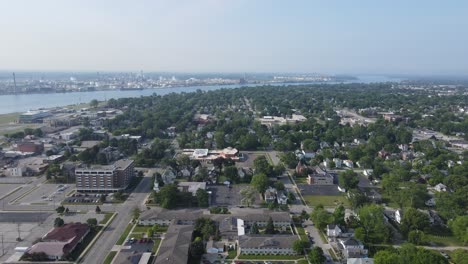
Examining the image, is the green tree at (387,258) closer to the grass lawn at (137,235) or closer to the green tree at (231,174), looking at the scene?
the grass lawn at (137,235)

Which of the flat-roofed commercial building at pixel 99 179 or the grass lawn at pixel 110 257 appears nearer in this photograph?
the grass lawn at pixel 110 257

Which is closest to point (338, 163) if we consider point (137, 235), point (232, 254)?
point (232, 254)

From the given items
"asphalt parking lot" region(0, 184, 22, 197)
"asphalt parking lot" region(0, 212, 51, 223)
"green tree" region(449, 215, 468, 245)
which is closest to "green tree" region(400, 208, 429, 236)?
"green tree" region(449, 215, 468, 245)

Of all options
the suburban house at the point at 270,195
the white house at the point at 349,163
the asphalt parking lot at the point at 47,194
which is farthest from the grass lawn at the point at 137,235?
the white house at the point at 349,163

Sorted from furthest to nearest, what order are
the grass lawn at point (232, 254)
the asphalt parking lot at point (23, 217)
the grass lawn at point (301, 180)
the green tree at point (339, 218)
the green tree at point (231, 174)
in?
the grass lawn at point (301, 180) → the green tree at point (231, 174) → the asphalt parking lot at point (23, 217) → the green tree at point (339, 218) → the grass lawn at point (232, 254)

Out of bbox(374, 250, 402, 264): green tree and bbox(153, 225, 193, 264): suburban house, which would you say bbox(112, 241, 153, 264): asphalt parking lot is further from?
bbox(374, 250, 402, 264): green tree

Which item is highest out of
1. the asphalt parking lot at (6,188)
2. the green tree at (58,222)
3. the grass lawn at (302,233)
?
the green tree at (58,222)

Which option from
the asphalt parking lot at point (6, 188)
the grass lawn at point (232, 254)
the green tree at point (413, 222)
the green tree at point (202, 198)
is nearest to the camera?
the grass lawn at point (232, 254)
